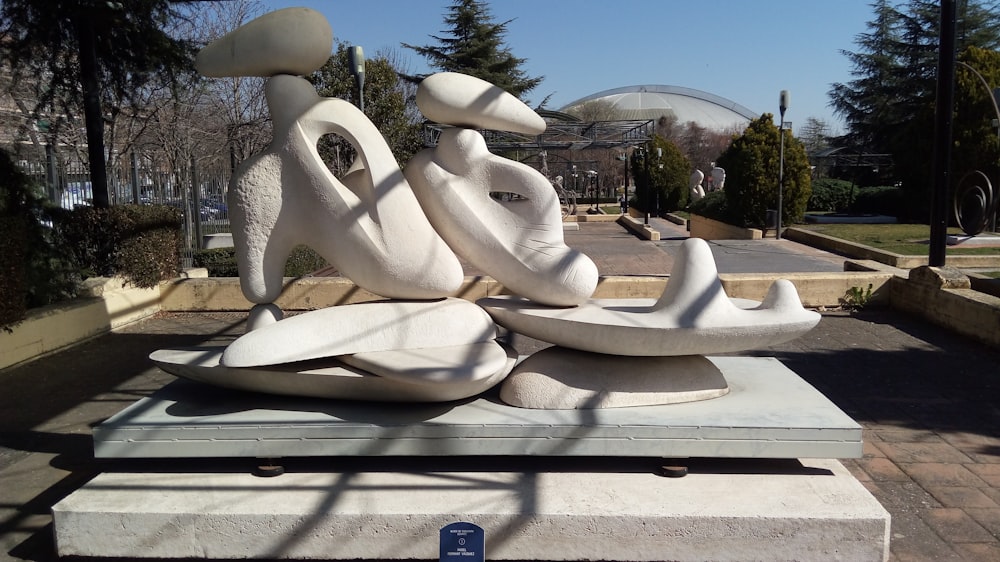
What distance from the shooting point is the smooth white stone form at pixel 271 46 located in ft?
15.2

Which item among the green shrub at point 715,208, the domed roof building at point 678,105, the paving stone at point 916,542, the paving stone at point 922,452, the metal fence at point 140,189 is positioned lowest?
the paving stone at point 916,542

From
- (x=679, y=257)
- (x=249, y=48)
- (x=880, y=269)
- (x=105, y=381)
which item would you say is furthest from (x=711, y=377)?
(x=880, y=269)

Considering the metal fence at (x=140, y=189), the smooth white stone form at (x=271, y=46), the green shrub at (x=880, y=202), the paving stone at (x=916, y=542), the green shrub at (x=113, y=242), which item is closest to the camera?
the paving stone at (x=916, y=542)

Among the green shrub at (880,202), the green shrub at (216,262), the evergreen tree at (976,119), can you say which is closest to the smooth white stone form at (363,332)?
the green shrub at (216,262)

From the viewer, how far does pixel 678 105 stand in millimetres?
105500

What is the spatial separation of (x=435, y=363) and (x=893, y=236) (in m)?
18.6

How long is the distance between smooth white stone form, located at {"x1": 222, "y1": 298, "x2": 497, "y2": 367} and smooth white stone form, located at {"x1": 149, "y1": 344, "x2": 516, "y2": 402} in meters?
0.13

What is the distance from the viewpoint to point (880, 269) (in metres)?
11.3

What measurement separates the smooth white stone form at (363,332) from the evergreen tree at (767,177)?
60.9ft

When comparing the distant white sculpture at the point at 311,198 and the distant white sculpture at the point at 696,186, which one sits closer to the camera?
the distant white sculpture at the point at 311,198

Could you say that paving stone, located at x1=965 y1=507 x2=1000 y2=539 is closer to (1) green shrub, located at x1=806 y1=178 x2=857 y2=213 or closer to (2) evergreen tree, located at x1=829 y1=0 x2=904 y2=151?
(1) green shrub, located at x1=806 y1=178 x2=857 y2=213

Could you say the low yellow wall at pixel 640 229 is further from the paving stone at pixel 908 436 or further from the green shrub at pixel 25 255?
the paving stone at pixel 908 436

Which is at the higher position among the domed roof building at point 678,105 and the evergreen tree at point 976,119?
the domed roof building at point 678,105

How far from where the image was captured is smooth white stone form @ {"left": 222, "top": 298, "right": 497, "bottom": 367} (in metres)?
4.30
